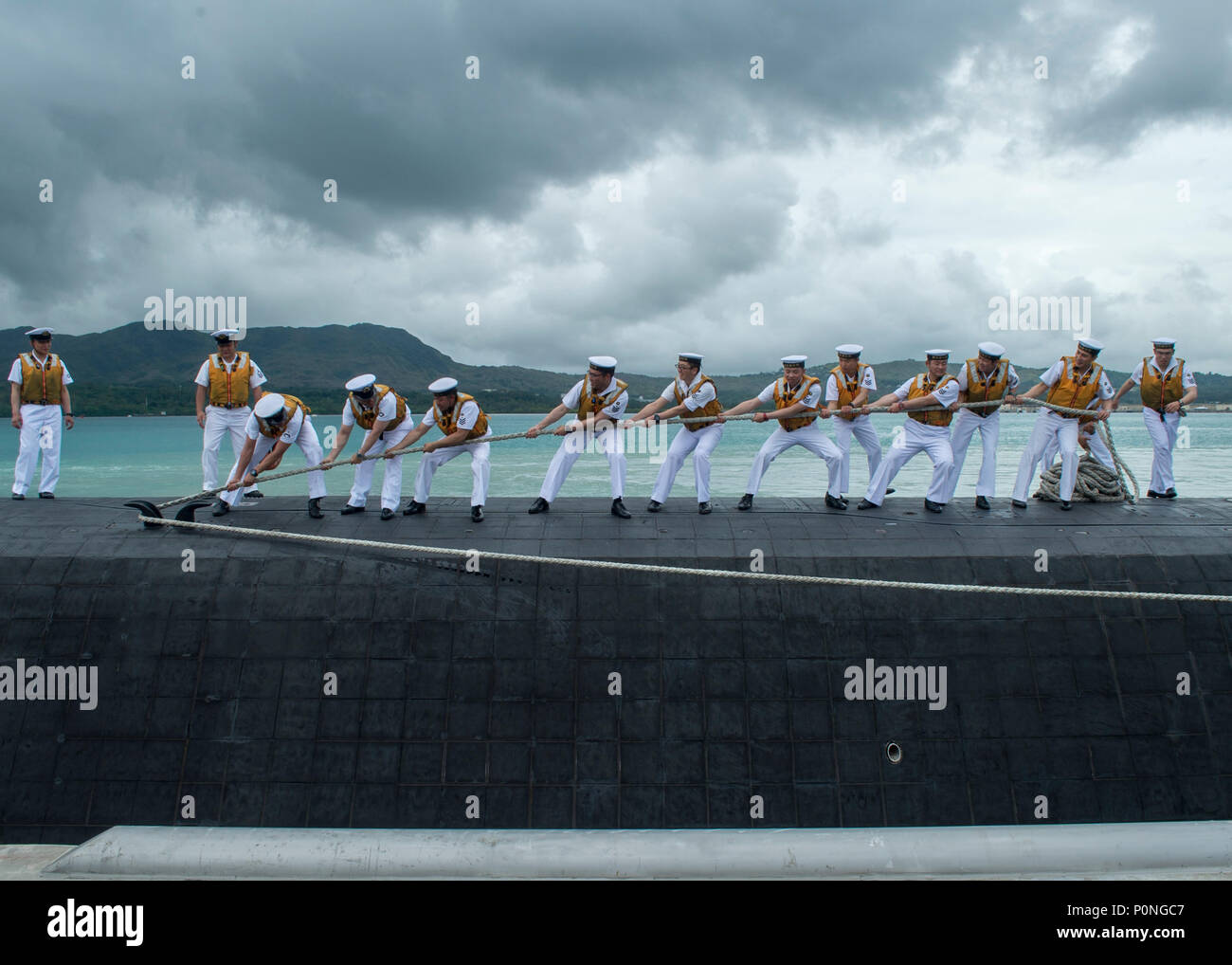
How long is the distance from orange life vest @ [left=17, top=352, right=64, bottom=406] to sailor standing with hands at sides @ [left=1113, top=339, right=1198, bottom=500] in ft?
47.3

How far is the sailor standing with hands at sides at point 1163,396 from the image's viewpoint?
11.0m

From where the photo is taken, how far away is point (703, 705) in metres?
6.67

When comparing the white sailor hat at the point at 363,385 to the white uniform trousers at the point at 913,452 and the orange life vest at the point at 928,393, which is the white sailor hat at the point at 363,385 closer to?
the white uniform trousers at the point at 913,452

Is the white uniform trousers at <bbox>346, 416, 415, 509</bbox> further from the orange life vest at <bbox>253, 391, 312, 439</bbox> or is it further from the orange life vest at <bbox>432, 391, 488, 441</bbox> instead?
the orange life vest at <bbox>253, 391, 312, 439</bbox>

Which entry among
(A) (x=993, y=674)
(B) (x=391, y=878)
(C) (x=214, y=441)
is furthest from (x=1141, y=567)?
(C) (x=214, y=441)

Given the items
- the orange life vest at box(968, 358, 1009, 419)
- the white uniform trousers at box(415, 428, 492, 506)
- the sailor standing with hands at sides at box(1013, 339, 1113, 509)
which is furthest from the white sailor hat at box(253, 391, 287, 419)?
A: the sailor standing with hands at sides at box(1013, 339, 1113, 509)

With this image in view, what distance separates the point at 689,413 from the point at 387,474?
3.60 m

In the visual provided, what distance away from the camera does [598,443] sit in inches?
387

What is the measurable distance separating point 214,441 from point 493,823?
6648 mm

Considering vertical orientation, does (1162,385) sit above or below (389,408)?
above

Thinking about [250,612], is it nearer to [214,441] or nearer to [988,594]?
[214,441]

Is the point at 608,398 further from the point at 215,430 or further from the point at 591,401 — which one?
the point at 215,430

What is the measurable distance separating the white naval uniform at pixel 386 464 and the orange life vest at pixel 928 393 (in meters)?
6.08

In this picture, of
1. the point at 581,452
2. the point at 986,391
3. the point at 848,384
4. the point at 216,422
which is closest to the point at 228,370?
the point at 216,422
